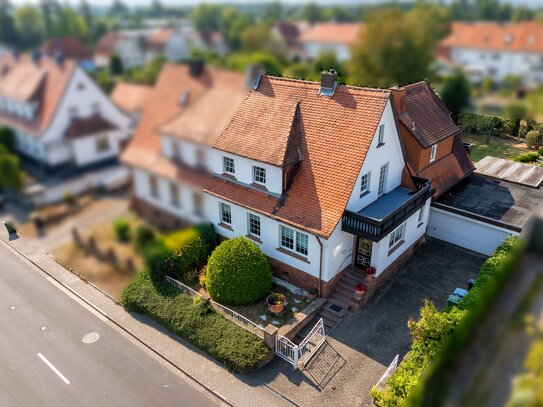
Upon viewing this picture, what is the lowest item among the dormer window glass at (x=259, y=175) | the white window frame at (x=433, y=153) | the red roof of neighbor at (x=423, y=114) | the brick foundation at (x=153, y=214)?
the white window frame at (x=433, y=153)

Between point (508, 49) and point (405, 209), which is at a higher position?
point (508, 49)

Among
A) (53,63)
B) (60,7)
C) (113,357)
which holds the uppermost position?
(60,7)

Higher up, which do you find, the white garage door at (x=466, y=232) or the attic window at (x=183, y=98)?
the attic window at (x=183, y=98)

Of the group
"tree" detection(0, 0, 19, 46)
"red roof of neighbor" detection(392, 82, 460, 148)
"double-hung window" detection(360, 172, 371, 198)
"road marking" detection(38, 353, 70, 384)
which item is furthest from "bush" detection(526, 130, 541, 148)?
"tree" detection(0, 0, 19, 46)

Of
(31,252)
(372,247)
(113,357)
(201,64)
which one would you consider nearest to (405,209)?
(372,247)

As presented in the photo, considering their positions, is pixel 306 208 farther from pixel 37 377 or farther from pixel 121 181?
pixel 37 377

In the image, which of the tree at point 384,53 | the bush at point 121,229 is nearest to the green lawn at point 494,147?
Answer: the tree at point 384,53

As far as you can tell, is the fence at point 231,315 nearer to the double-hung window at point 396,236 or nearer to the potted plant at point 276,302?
the potted plant at point 276,302

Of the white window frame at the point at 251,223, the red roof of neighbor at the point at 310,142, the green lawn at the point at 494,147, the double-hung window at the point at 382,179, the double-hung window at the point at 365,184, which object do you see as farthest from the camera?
the green lawn at the point at 494,147
